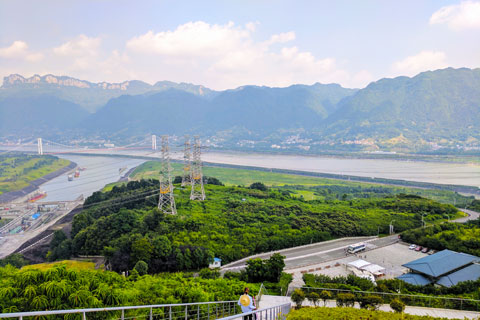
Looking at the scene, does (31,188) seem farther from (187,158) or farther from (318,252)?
(318,252)

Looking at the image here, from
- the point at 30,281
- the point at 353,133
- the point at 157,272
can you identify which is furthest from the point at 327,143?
the point at 30,281

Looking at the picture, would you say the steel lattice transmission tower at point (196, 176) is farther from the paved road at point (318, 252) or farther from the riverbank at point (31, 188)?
the riverbank at point (31, 188)

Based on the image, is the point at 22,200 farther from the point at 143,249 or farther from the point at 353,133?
the point at 353,133

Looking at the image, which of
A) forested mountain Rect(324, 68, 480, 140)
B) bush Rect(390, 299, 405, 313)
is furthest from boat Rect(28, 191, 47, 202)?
forested mountain Rect(324, 68, 480, 140)

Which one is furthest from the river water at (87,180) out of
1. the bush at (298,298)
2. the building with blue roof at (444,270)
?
the building with blue roof at (444,270)

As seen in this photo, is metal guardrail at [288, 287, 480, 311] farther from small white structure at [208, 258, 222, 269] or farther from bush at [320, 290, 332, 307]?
small white structure at [208, 258, 222, 269]

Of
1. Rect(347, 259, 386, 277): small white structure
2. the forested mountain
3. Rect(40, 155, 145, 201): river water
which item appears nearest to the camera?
Rect(347, 259, 386, 277): small white structure

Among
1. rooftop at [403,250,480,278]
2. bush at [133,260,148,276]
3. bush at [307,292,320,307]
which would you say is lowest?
rooftop at [403,250,480,278]

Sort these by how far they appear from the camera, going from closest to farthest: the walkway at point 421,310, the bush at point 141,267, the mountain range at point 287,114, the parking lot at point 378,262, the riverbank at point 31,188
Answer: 1. the walkway at point 421,310
2. the bush at point 141,267
3. the parking lot at point 378,262
4. the riverbank at point 31,188
5. the mountain range at point 287,114
